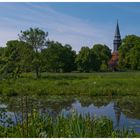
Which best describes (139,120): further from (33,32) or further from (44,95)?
(33,32)

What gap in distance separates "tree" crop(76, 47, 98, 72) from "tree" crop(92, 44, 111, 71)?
859 mm

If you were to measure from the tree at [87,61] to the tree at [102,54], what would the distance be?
86 centimetres

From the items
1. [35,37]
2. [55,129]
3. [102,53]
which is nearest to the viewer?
[55,129]

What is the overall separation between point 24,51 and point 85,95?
11591 millimetres

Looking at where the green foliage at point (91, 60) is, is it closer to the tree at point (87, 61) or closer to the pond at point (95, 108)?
the tree at point (87, 61)

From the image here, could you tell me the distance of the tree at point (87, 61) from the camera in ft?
165

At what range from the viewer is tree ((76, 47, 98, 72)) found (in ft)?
165

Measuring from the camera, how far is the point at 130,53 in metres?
46.5

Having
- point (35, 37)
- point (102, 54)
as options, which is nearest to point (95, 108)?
point (35, 37)

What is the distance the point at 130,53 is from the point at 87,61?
21.0ft

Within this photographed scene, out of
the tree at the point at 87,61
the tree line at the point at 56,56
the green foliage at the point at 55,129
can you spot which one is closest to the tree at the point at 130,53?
the tree line at the point at 56,56

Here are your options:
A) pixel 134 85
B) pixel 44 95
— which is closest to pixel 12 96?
pixel 44 95

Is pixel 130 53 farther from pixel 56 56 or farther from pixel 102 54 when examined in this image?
pixel 56 56

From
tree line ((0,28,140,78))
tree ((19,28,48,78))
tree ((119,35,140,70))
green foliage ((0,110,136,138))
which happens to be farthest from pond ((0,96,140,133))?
tree ((119,35,140,70))
